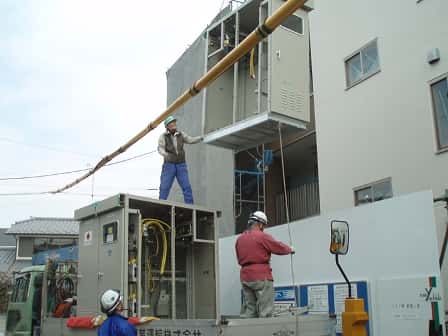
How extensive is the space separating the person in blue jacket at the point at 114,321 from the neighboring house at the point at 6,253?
97.3ft

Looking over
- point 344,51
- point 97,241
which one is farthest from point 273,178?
point 97,241

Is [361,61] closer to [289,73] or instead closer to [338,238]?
[289,73]

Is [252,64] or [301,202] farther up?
[252,64]

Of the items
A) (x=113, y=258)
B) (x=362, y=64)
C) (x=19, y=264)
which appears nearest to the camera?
(x=113, y=258)

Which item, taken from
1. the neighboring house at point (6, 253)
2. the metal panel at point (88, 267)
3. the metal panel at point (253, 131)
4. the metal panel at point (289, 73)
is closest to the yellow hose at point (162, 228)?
the metal panel at point (88, 267)

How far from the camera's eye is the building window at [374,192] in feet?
32.9

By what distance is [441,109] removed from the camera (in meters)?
9.21

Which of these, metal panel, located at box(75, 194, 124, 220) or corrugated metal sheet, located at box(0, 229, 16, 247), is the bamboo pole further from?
corrugated metal sheet, located at box(0, 229, 16, 247)

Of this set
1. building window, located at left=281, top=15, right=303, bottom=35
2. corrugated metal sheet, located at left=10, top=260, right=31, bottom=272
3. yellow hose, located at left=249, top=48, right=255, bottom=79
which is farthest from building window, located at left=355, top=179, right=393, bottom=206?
corrugated metal sheet, located at left=10, top=260, right=31, bottom=272

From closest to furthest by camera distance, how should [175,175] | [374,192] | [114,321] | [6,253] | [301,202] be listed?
[114,321]
[175,175]
[374,192]
[301,202]
[6,253]

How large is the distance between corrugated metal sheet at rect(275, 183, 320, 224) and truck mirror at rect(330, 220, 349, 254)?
930cm

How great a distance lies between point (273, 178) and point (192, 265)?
9691mm

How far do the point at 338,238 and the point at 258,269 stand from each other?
1315mm

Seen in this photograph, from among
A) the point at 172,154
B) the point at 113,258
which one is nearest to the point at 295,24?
the point at 172,154
